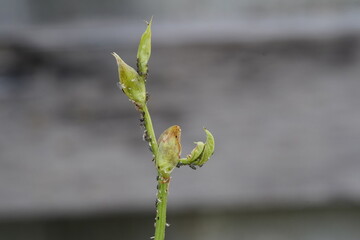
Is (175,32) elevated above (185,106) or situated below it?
above

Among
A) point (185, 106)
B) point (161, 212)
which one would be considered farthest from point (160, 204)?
point (185, 106)

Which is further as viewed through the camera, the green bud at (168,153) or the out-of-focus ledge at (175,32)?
the out-of-focus ledge at (175,32)

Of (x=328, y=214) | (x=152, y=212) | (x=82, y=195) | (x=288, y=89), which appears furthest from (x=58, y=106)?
(x=328, y=214)

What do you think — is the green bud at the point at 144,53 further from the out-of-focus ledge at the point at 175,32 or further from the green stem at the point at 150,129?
the out-of-focus ledge at the point at 175,32

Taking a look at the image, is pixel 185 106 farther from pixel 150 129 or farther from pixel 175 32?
pixel 150 129

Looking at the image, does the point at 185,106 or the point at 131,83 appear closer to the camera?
the point at 131,83

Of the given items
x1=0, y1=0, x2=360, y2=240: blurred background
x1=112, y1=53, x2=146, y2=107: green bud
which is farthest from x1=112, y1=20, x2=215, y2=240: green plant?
x1=0, y1=0, x2=360, y2=240: blurred background

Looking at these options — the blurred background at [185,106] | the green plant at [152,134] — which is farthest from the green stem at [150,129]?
the blurred background at [185,106]
